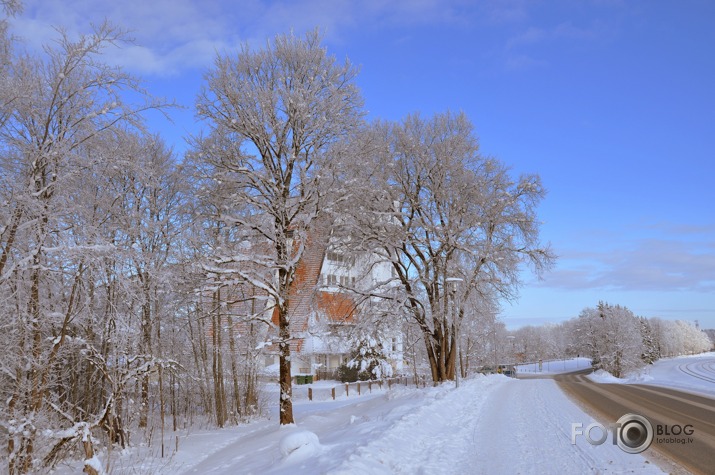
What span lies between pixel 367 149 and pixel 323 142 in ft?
6.38

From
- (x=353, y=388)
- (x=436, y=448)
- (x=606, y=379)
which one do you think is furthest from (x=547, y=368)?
(x=436, y=448)

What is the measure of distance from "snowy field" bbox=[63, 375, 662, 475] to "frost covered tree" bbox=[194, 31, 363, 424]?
10.3 feet

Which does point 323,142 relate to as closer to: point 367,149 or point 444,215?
point 367,149

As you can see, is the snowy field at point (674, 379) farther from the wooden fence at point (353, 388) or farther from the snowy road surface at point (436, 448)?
the wooden fence at point (353, 388)

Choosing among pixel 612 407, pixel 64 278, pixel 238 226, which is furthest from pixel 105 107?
pixel 612 407

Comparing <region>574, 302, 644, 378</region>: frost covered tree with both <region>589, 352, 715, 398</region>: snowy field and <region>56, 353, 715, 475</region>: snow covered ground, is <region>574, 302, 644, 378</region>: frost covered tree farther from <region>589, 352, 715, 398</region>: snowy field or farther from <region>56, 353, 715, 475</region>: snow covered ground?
<region>56, 353, 715, 475</region>: snow covered ground

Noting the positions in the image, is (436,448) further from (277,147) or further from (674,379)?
(674,379)

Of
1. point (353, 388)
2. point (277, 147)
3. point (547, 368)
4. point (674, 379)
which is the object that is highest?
point (277, 147)

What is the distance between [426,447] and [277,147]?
10.2 m

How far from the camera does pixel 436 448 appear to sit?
9844 millimetres

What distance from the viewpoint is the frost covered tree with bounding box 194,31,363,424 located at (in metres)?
15.9

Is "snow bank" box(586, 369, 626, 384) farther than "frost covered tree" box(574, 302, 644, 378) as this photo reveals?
No

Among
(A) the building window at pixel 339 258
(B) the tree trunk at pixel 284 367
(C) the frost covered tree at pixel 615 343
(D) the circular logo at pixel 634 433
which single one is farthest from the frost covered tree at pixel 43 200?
(C) the frost covered tree at pixel 615 343

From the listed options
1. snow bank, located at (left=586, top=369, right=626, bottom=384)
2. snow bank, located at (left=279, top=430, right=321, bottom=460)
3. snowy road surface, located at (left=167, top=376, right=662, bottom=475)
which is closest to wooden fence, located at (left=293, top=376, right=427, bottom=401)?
snowy road surface, located at (left=167, top=376, right=662, bottom=475)
